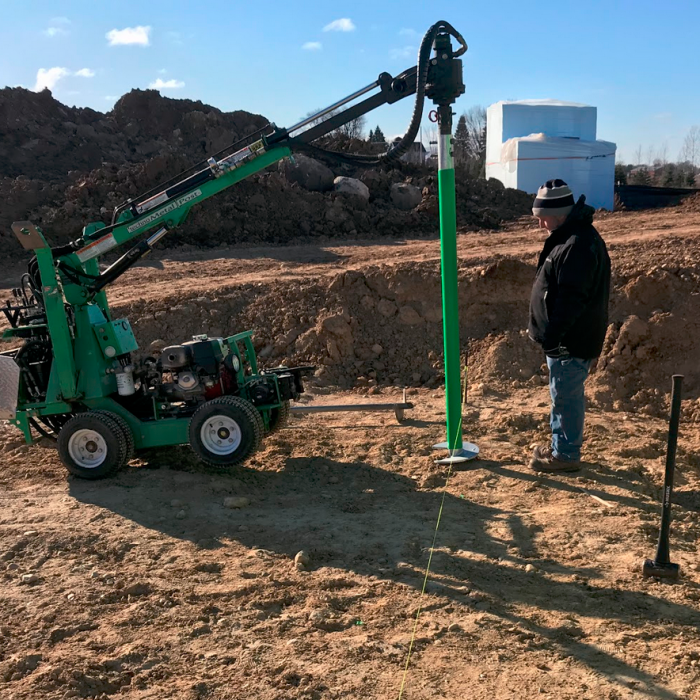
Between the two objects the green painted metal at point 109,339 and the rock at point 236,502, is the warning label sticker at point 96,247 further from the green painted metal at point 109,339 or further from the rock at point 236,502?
the rock at point 236,502

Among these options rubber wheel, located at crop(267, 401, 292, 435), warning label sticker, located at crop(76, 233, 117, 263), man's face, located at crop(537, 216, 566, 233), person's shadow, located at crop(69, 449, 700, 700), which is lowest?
person's shadow, located at crop(69, 449, 700, 700)

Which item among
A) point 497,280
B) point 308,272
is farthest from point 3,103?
point 497,280

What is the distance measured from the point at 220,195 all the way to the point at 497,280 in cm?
1122

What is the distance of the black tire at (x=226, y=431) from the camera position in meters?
5.60

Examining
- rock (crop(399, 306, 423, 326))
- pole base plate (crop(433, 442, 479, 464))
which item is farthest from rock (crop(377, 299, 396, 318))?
pole base plate (crop(433, 442, 479, 464))

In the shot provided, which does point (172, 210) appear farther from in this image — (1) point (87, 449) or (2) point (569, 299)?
(2) point (569, 299)

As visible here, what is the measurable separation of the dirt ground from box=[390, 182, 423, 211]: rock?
35.4 feet

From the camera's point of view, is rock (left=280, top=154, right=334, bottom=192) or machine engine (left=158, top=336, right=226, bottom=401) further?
rock (left=280, top=154, right=334, bottom=192)

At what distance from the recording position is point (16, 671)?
340cm

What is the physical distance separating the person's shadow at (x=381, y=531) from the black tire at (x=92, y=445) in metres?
0.13

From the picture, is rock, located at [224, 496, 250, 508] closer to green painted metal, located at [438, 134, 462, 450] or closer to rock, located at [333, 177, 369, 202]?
green painted metal, located at [438, 134, 462, 450]

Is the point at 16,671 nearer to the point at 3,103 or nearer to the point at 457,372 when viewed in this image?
the point at 457,372

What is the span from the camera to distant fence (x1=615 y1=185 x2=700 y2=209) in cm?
2033

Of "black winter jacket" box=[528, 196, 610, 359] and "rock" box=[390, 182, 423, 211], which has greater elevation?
"rock" box=[390, 182, 423, 211]
